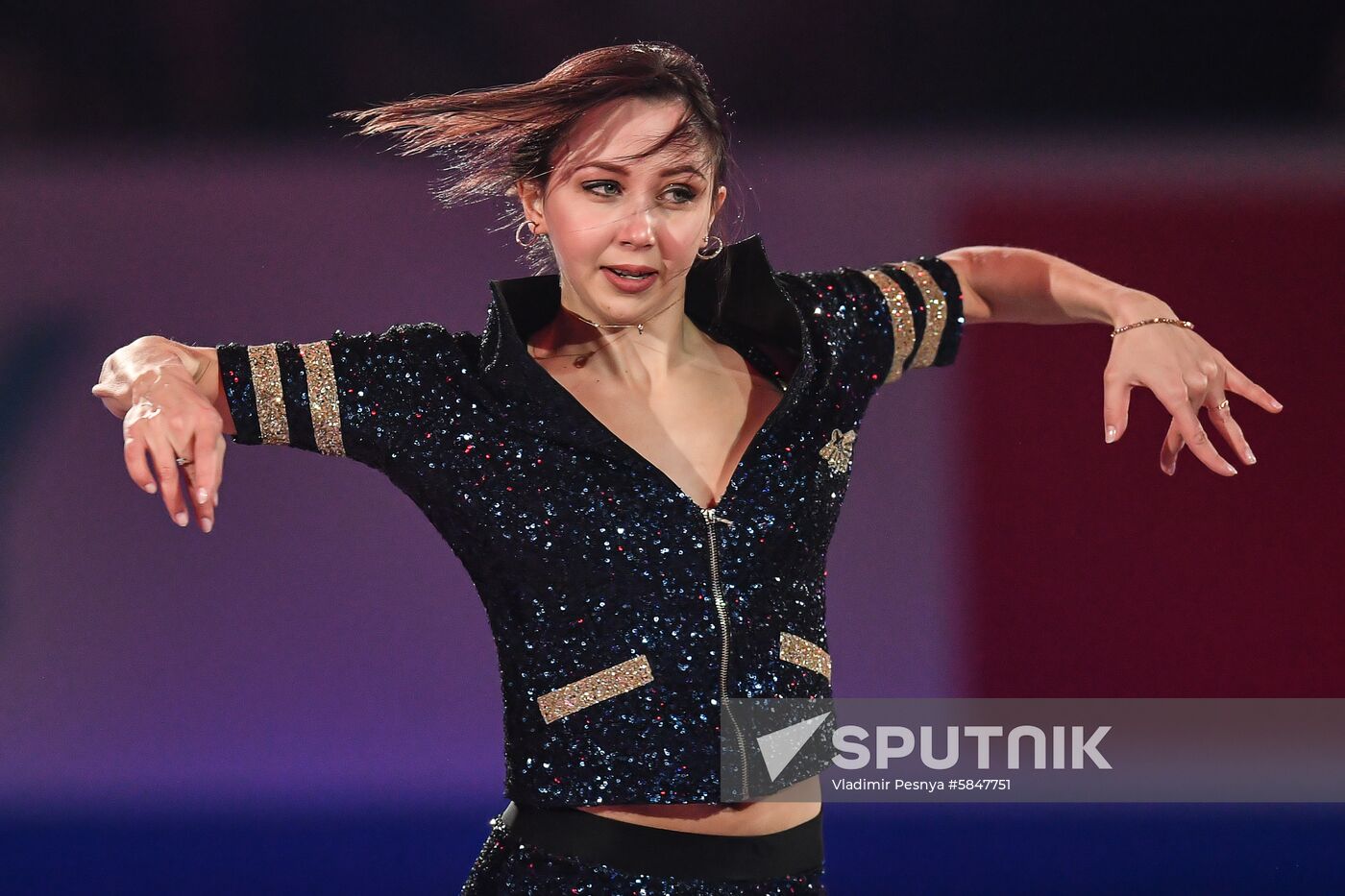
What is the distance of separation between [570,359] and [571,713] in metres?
0.35

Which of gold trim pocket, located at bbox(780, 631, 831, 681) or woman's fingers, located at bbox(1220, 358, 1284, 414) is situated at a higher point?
Result: woman's fingers, located at bbox(1220, 358, 1284, 414)

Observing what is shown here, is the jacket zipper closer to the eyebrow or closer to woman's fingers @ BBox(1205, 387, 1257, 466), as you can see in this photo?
the eyebrow

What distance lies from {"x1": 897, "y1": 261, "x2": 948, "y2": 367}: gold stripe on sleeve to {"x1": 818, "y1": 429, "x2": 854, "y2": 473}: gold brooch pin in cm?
16

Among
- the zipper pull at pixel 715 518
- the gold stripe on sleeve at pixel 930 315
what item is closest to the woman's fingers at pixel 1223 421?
the gold stripe on sleeve at pixel 930 315

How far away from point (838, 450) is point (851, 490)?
50.8 inches

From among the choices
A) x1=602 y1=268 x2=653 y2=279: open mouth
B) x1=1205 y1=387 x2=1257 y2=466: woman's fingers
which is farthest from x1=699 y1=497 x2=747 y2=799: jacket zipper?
x1=1205 y1=387 x2=1257 y2=466: woman's fingers

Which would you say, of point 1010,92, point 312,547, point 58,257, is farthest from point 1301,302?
point 58,257

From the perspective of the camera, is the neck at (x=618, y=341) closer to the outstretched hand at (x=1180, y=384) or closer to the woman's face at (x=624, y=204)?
the woman's face at (x=624, y=204)

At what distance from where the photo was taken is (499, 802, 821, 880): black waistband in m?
1.25

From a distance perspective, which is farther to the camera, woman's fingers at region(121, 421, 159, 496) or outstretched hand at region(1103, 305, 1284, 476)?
outstretched hand at region(1103, 305, 1284, 476)

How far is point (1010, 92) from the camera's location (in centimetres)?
246

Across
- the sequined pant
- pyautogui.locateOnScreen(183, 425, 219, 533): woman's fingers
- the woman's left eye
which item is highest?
the woman's left eye

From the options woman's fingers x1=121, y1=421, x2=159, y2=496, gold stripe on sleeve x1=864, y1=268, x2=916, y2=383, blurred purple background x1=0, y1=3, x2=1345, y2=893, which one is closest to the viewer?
woman's fingers x1=121, y1=421, x2=159, y2=496

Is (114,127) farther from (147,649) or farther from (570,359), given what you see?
(570,359)
